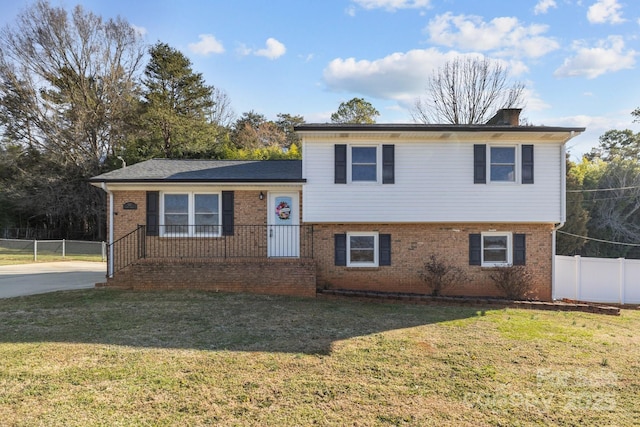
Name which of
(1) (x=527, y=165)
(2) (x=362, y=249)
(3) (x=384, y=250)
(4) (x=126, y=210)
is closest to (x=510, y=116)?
(1) (x=527, y=165)

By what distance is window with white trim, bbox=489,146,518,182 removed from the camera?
11.8 m

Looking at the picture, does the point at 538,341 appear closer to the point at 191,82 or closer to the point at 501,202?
the point at 501,202

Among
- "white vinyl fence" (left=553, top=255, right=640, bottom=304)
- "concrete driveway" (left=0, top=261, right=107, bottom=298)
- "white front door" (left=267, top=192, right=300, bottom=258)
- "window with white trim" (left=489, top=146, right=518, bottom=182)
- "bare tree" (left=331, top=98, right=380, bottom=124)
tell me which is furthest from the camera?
"bare tree" (left=331, top=98, right=380, bottom=124)

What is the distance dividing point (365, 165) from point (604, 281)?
914cm

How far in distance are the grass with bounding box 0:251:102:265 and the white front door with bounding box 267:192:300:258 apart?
49.3 feet

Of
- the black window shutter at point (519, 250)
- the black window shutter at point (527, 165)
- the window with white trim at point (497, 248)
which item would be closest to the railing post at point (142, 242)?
the window with white trim at point (497, 248)

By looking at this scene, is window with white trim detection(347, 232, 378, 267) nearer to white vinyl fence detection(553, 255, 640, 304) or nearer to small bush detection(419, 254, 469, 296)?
small bush detection(419, 254, 469, 296)

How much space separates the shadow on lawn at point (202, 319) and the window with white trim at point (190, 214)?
230cm

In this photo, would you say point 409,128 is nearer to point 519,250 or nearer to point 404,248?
point 404,248

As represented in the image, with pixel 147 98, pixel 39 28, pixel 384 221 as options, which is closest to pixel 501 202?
pixel 384 221

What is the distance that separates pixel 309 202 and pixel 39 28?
29.7 meters

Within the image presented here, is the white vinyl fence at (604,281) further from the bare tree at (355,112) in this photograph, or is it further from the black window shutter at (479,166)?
the bare tree at (355,112)

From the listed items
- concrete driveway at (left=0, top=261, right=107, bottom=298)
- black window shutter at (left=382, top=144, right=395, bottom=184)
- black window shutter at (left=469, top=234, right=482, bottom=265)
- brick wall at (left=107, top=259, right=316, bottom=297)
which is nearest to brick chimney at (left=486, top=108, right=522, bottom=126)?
black window shutter at (left=469, top=234, right=482, bottom=265)

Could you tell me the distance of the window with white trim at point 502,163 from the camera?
11781mm
